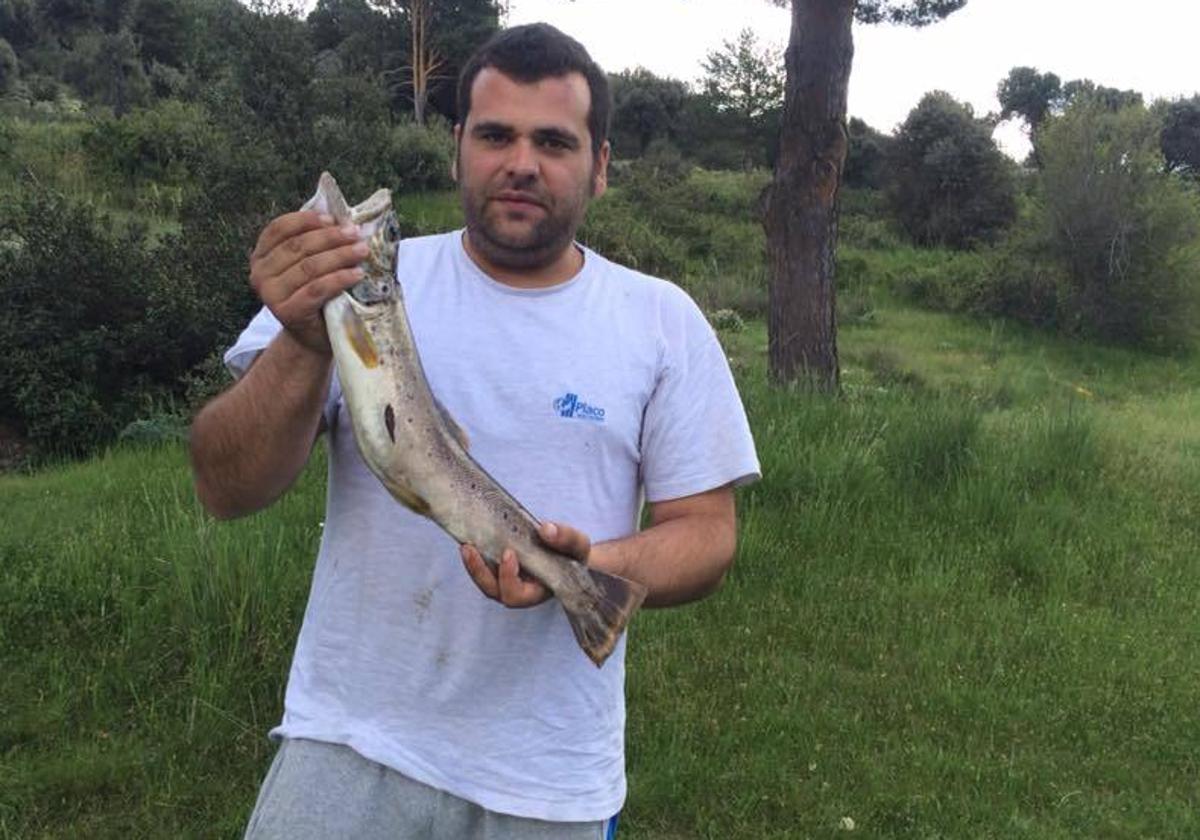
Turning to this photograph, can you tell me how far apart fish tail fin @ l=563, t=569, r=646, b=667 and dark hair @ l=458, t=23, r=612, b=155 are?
1012 mm

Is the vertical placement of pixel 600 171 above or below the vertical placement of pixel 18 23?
below

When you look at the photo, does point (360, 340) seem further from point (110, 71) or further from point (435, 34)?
point (435, 34)

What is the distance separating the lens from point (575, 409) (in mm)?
2146

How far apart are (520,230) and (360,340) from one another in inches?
18.8

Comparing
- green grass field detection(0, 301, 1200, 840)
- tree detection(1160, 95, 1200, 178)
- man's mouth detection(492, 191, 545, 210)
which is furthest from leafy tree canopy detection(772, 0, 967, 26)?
tree detection(1160, 95, 1200, 178)

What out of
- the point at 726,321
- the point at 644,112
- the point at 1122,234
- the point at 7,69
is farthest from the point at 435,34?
the point at 1122,234

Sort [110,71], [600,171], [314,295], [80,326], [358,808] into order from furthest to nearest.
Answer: [110,71] < [80,326] < [600,171] < [358,808] < [314,295]

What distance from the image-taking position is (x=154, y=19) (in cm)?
4119

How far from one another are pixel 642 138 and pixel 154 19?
1953 centimetres

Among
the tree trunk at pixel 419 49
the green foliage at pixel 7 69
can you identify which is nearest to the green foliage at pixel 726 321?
the tree trunk at pixel 419 49

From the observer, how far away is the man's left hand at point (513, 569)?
74.1 inches

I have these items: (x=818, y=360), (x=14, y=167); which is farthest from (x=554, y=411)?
(x=14, y=167)

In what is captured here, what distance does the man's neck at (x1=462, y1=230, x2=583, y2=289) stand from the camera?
225cm

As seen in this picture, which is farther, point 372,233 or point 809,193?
point 809,193
